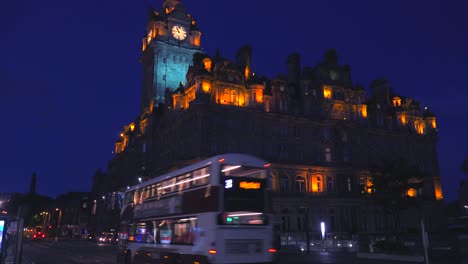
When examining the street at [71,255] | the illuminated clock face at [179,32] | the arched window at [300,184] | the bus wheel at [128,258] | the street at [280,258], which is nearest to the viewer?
the bus wheel at [128,258]

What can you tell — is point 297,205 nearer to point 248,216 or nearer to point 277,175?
point 277,175

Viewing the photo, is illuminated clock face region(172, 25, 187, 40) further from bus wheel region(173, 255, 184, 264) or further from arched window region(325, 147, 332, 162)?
bus wheel region(173, 255, 184, 264)

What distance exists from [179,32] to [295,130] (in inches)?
1520

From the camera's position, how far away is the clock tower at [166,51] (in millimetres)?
85312

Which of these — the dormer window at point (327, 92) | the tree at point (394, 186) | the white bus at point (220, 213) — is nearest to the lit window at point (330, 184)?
the dormer window at point (327, 92)

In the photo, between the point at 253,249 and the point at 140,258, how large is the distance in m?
9.28

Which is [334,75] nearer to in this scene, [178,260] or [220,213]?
[178,260]

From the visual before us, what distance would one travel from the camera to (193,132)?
60.8 meters

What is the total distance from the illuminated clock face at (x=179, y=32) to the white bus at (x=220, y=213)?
7273 centimetres

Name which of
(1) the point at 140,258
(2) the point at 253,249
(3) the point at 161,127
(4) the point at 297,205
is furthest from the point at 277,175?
(2) the point at 253,249

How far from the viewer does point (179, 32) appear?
91.4 metres

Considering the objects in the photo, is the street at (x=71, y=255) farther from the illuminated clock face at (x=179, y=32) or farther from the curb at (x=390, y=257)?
the illuminated clock face at (x=179, y=32)

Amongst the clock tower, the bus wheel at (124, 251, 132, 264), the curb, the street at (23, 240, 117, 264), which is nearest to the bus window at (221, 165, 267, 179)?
the bus wheel at (124, 251, 132, 264)

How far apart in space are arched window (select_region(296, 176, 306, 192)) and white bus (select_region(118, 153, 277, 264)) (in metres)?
46.5
